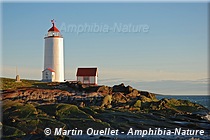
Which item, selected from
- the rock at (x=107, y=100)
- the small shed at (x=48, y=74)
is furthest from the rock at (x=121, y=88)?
the small shed at (x=48, y=74)

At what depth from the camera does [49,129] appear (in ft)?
32.4

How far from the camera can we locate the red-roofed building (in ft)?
68.7

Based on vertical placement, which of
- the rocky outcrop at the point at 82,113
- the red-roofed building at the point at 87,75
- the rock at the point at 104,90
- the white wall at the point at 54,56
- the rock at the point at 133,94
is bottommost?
the rocky outcrop at the point at 82,113

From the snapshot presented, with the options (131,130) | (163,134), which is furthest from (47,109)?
(163,134)

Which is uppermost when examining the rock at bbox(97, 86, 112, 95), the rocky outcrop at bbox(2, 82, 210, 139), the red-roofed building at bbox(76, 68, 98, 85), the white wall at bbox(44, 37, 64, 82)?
the white wall at bbox(44, 37, 64, 82)

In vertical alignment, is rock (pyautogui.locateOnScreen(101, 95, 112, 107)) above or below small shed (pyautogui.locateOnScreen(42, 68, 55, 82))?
below

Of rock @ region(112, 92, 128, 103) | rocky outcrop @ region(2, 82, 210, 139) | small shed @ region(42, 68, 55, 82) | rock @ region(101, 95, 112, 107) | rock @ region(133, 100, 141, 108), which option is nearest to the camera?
rocky outcrop @ region(2, 82, 210, 139)

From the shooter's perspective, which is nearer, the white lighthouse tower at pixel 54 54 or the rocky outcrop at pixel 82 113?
the rocky outcrop at pixel 82 113

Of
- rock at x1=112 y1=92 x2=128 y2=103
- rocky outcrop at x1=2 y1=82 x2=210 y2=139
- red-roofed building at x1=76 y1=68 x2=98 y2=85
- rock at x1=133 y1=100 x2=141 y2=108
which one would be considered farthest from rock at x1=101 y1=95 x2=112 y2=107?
red-roofed building at x1=76 y1=68 x2=98 y2=85

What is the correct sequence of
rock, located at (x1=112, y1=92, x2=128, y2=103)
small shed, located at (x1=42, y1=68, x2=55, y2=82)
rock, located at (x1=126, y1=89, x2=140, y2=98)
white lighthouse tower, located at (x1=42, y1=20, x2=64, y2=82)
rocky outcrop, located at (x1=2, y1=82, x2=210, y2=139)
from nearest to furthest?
rocky outcrop, located at (x1=2, y1=82, x2=210, y2=139)
rock, located at (x1=112, y1=92, x2=128, y2=103)
rock, located at (x1=126, y1=89, x2=140, y2=98)
small shed, located at (x1=42, y1=68, x2=55, y2=82)
white lighthouse tower, located at (x1=42, y1=20, x2=64, y2=82)

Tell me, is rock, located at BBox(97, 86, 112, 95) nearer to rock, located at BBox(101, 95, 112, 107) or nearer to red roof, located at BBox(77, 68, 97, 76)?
rock, located at BBox(101, 95, 112, 107)

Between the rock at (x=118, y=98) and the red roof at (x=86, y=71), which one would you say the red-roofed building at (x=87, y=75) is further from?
the rock at (x=118, y=98)

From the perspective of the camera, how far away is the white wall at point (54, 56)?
20892mm

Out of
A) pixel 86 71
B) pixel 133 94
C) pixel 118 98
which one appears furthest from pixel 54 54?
pixel 118 98
